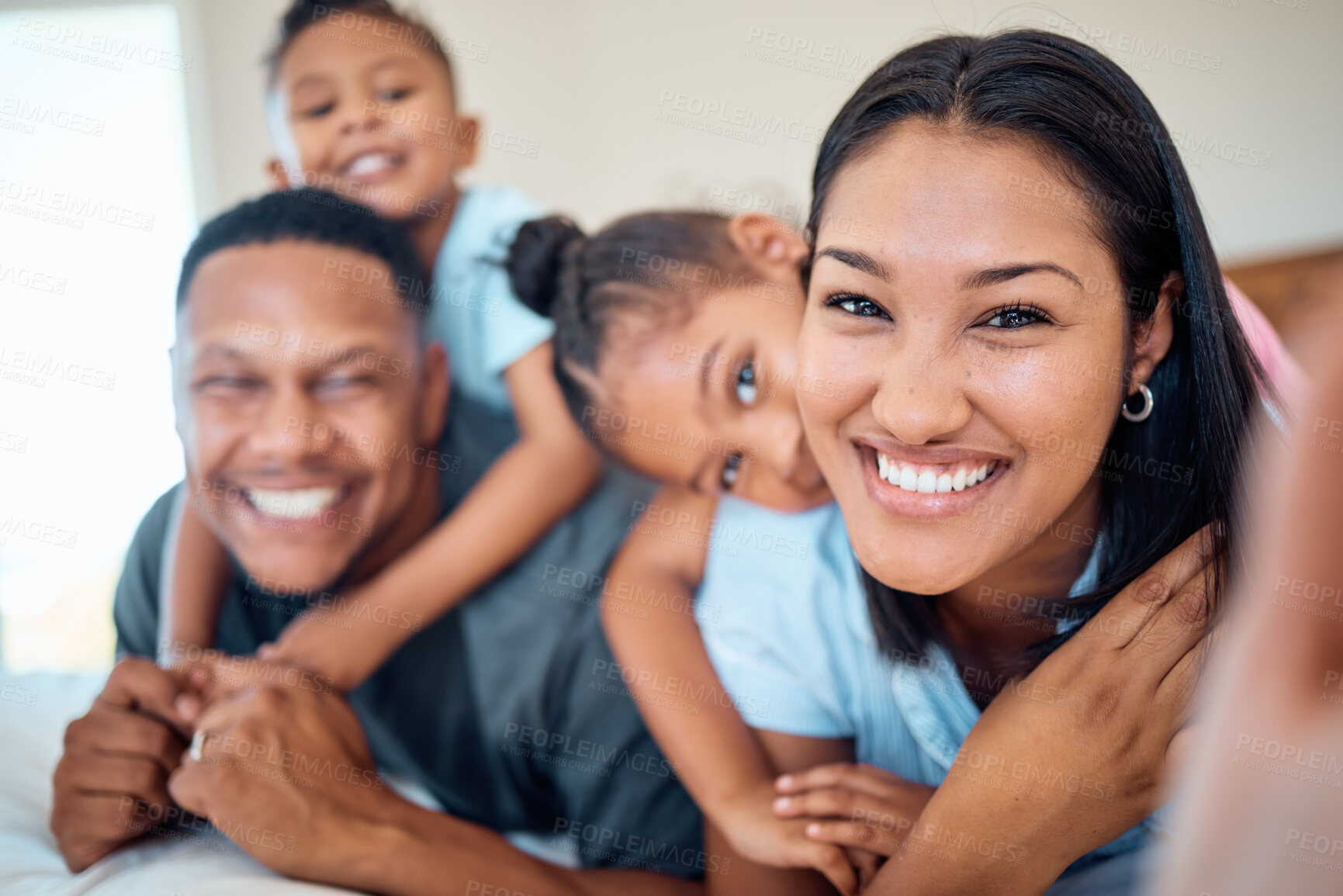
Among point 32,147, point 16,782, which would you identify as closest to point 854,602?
A: point 16,782

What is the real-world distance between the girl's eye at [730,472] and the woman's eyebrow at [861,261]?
1.16 feet

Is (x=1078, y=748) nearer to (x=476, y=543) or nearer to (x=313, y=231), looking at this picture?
(x=476, y=543)

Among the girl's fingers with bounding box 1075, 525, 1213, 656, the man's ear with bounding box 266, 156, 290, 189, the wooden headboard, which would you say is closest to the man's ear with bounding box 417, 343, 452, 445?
the man's ear with bounding box 266, 156, 290, 189

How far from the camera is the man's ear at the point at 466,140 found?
1.55 metres

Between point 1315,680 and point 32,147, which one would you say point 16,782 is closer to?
point 32,147

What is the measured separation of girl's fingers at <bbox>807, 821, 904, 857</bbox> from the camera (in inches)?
43.4

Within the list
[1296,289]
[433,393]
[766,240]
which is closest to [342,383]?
[433,393]

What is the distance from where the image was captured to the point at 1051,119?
0.94 metres

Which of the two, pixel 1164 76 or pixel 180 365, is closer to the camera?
pixel 1164 76

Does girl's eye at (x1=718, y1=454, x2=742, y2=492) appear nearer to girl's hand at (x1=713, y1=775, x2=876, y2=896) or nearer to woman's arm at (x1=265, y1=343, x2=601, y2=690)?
woman's arm at (x1=265, y1=343, x2=601, y2=690)

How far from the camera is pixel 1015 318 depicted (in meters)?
0.95

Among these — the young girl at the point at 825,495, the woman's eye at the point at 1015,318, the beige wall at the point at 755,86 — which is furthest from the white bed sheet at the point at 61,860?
the woman's eye at the point at 1015,318

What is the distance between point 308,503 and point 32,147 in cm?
82

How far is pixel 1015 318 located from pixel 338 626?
1110 millimetres
